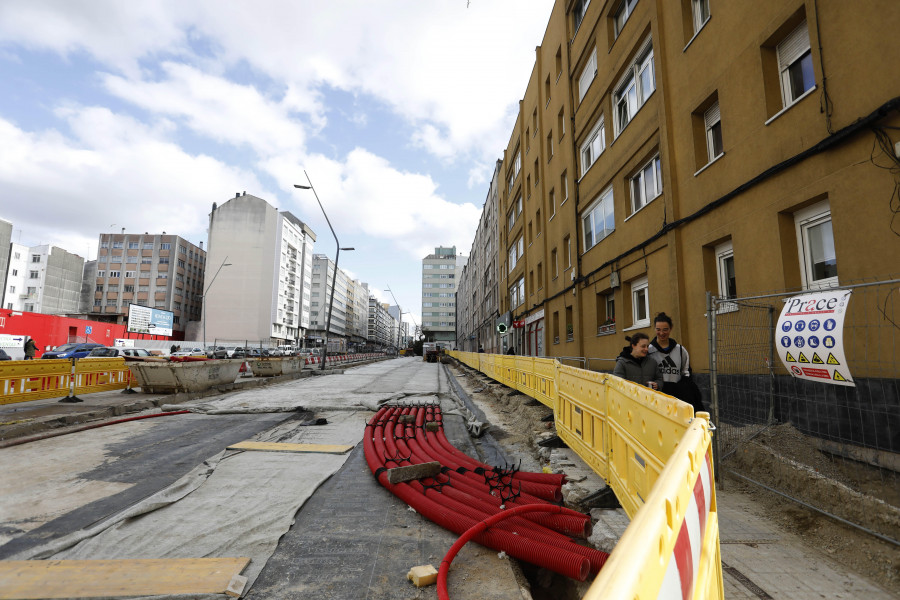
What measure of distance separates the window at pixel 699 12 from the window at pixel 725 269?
443 centimetres

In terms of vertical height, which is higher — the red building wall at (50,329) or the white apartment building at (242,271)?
the white apartment building at (242,271)

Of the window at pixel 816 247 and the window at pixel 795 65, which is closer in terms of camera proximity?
the window at pixel 816 247

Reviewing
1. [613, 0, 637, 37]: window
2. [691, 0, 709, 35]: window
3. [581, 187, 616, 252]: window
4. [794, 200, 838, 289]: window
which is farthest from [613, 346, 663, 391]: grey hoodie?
[613, 0, 637, 37]: window

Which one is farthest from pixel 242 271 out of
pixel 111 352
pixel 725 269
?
pixel 725 269

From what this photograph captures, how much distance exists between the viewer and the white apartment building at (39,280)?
236 feet

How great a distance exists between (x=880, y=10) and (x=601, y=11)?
33.8ft

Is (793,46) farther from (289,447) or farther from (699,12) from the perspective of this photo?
(289,447)

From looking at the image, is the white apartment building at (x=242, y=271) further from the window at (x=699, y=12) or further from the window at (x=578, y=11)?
the window at (x=699, y=12)

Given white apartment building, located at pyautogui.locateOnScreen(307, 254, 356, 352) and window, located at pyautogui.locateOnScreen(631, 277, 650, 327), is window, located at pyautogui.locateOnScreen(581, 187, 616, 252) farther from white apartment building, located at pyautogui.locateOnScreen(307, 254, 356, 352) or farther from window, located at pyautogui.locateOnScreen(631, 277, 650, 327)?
white apartment building, located at pyautogui.locateOnScreen(307, 254, 356, 352)

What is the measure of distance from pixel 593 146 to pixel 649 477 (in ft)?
46.2

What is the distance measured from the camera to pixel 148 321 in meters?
60.1

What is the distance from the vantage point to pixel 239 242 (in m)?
72.4

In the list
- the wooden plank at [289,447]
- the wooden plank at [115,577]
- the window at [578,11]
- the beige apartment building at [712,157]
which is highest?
the window at [578,11]

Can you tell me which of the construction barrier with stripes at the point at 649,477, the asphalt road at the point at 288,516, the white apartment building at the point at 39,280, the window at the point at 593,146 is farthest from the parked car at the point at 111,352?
the white apartment building at the point at 39,280
